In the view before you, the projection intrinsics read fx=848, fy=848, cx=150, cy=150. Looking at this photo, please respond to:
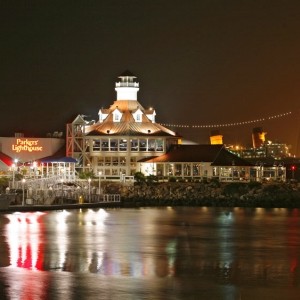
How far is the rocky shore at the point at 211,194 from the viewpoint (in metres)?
71.8

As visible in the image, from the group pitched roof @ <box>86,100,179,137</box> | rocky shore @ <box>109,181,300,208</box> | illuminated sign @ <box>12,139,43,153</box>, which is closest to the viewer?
rocky shore @ <box>109,181,300,208</box>

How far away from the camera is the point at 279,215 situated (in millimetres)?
55969

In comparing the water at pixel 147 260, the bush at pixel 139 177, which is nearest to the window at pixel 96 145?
the bush at pixel 139 177

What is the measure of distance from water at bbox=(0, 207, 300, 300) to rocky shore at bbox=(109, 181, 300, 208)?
83.8 ft

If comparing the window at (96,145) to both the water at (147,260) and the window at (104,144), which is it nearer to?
the window at (104,144)

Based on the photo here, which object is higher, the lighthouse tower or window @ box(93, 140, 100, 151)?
the lighthouse tower

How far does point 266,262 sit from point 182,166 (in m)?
54.1

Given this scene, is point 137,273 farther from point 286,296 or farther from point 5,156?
point 5,156

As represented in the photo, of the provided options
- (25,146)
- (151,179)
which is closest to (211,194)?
(151,179)

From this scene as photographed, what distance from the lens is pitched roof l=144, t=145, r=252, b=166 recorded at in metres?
80.5

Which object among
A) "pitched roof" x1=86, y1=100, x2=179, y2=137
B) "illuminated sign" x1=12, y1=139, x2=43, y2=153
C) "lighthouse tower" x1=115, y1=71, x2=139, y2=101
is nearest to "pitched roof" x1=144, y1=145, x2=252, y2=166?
"pitched roof" x1=86, y1=100, x2=179, y2=137

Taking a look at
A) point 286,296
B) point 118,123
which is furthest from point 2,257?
point 118,123

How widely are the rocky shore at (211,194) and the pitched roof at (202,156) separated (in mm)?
4252

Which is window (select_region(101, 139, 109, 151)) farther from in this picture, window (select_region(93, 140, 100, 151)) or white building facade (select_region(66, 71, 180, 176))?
window (select_region(93, 140, 100, 151))
